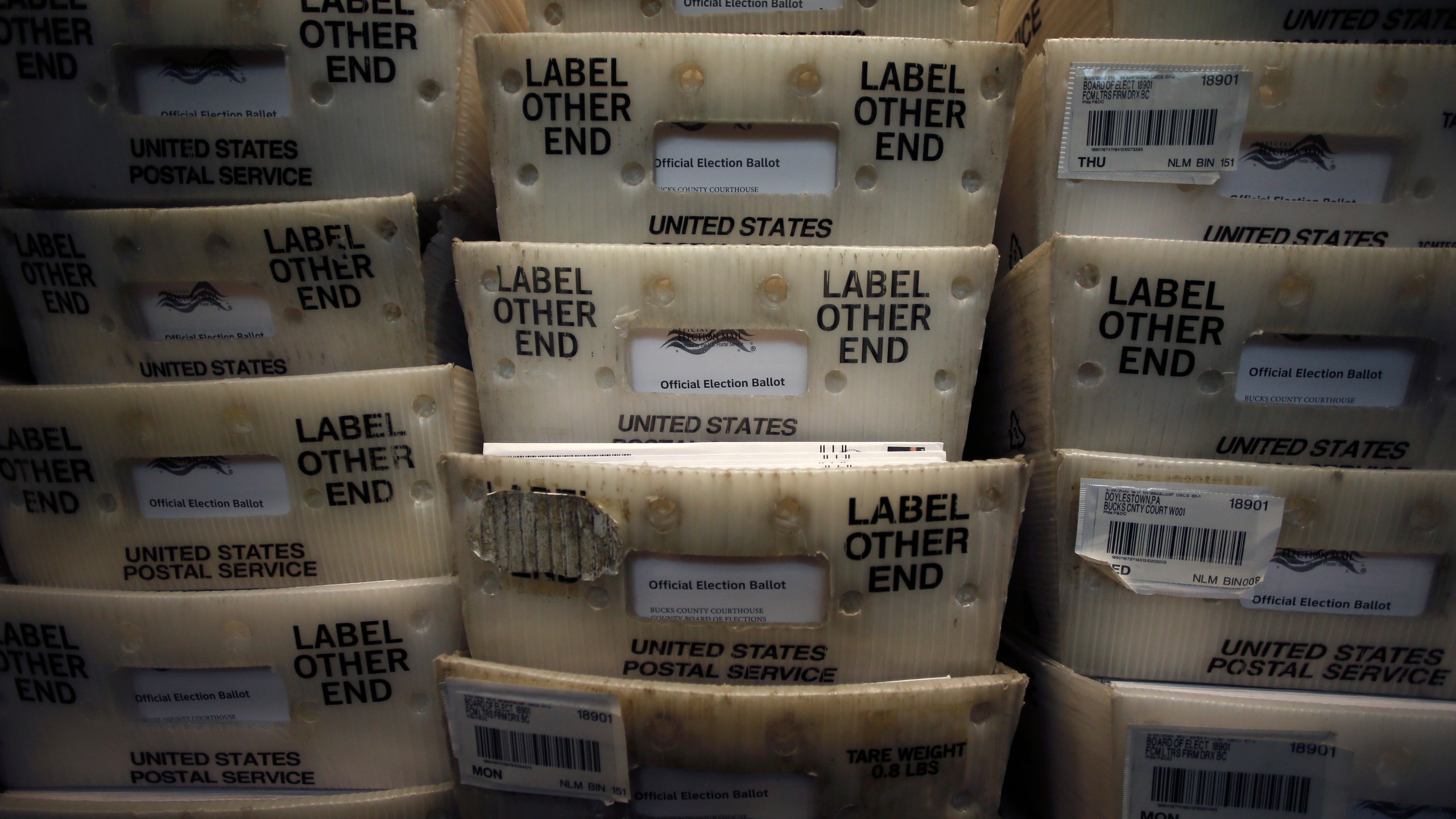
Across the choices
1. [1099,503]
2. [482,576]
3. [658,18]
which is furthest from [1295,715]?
[658,18]

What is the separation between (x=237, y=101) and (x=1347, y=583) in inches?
39.3

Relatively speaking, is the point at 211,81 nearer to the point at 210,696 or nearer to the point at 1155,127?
the point at 210,696

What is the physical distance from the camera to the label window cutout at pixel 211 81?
1.94 feet

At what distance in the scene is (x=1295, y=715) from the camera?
1.68 ft

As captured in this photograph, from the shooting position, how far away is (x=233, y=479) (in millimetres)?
593

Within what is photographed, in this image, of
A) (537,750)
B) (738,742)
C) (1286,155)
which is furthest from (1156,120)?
(537,750)

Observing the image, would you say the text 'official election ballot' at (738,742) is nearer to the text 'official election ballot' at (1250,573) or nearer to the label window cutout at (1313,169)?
the text 'official election ballot' at (1250,573)

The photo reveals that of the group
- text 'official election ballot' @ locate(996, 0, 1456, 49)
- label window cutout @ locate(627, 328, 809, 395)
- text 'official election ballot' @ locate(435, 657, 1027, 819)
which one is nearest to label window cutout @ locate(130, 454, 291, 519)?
text 'official election ballot' @ locate(435, 657, 1027, 819)

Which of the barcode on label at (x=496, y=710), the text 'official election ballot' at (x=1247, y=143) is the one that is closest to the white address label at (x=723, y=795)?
the barcode on label at (x=496, y=710)

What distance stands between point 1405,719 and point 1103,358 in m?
0.34

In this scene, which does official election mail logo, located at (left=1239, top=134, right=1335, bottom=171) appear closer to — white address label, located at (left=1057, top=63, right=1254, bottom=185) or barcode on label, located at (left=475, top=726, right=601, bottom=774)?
white address label, located at (left=1057, top=63, right=1254, bottom=185)

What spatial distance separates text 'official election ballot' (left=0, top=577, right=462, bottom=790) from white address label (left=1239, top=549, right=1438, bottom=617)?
678 millimetres

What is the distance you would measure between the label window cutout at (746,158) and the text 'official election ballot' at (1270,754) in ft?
1.55

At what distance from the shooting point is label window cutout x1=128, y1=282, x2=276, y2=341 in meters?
0.61
